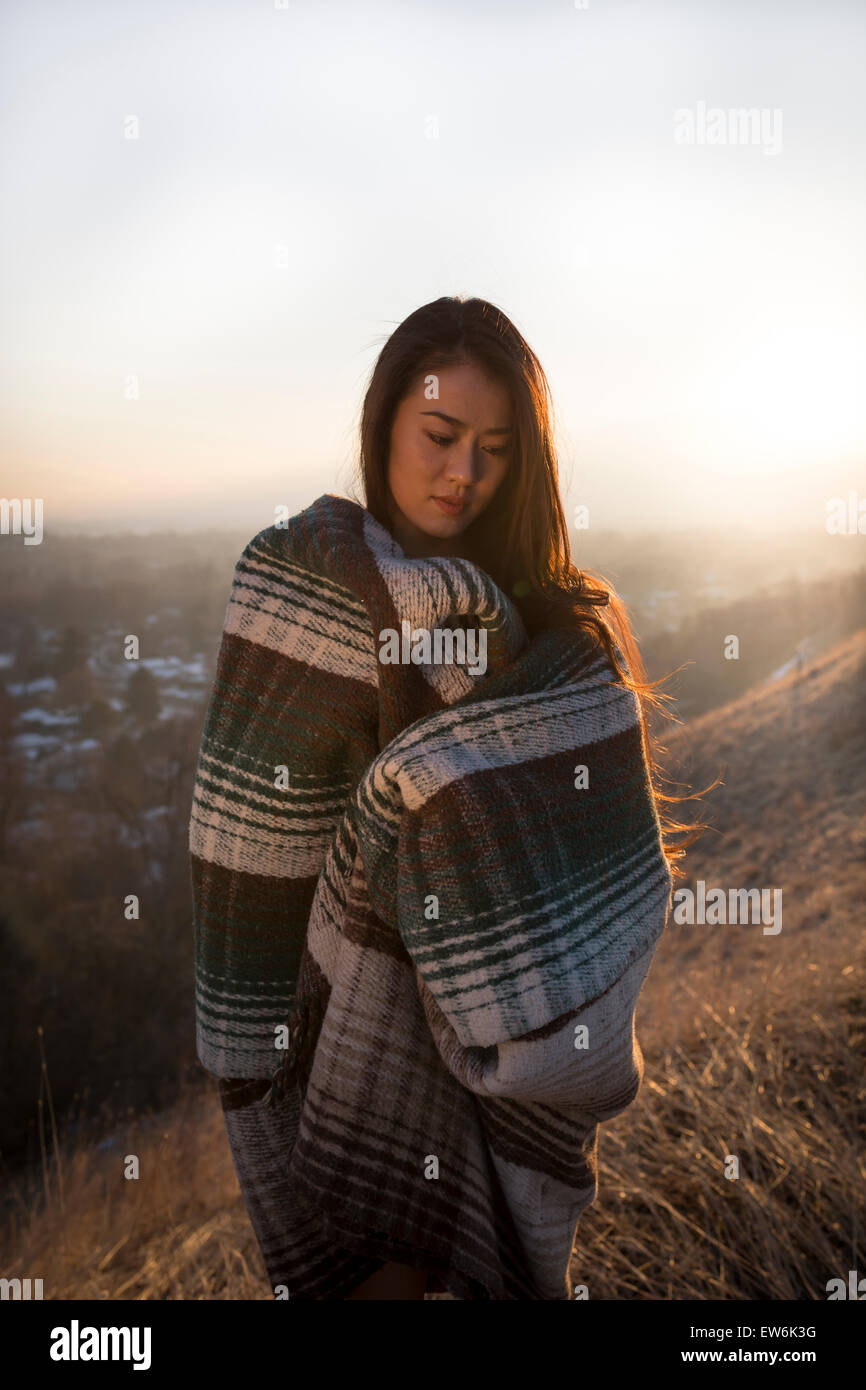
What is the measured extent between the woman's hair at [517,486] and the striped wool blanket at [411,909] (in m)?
0.18

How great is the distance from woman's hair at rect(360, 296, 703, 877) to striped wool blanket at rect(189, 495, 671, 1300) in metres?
0.18

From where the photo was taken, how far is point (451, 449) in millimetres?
1906

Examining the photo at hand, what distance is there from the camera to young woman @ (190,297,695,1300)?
5.03ft

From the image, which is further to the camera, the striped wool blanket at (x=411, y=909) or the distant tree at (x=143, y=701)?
the distant tree at (x=143, y=701)

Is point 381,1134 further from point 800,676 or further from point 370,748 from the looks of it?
point 800,676

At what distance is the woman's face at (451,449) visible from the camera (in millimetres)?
1899

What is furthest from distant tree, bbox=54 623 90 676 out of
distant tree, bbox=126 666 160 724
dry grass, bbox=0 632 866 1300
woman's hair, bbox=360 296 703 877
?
woman's hair, bbox=360 296 703 877

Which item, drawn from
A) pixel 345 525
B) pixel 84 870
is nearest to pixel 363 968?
pixel 345 525

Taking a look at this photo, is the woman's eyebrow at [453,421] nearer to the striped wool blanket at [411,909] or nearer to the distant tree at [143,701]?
the striped wool blanket at [411,909]

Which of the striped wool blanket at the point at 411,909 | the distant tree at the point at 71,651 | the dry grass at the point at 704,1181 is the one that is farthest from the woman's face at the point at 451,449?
the distant tree at the point at 71,651

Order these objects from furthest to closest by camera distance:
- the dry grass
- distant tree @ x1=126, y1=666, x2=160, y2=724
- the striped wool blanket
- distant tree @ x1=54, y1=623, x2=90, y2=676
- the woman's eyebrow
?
1. distant tree @ x1=126, y1=666, x2=160, y2=724
2. distant tree @ x1=54, y1=623, x2=90, y2=676
3. the dry grass
4. the woman's eyebrow
5. the striped wool blanket

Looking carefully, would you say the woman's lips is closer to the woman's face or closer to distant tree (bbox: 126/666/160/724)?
the woman's face

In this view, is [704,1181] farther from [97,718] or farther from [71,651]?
[97,718]

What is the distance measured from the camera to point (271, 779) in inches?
69.9
